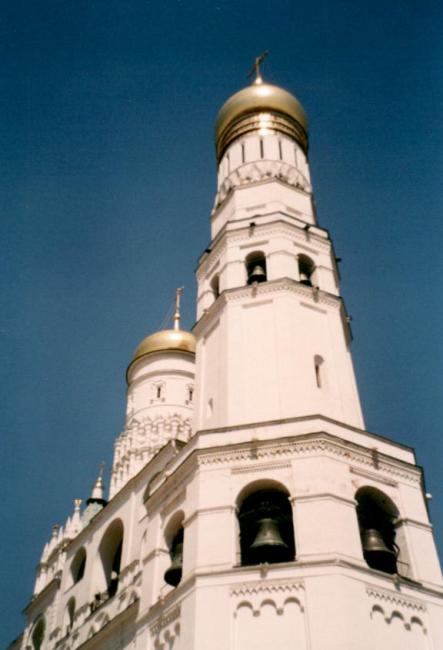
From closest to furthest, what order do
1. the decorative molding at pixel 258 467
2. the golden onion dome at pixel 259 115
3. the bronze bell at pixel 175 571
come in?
the bronze bell at pixel 175 571
the decorative molding at pixel 258 467
the golden onion dome at pixel 259 115

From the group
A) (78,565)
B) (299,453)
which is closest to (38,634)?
(78,565)

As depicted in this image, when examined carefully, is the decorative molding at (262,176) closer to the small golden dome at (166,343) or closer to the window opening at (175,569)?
the small golden dome at (166,343)

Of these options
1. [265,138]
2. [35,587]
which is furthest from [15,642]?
[265,138]

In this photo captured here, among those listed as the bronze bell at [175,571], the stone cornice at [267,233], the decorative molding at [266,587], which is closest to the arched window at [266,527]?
the decorative molding at [266,587]

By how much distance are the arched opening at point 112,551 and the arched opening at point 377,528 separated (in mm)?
9364

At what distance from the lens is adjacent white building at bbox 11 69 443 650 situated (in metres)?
14.1

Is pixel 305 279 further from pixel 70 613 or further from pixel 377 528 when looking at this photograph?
pixel 70 613

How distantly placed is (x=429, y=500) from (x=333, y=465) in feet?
10.4

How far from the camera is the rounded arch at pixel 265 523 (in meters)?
14.9

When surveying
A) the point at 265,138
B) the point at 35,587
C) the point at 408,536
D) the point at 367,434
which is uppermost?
the point at 265,138

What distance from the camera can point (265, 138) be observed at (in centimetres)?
2659

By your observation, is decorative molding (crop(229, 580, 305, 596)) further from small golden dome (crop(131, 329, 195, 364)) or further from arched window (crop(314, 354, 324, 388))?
small golden dome (crop(131, 329, 195, 364))

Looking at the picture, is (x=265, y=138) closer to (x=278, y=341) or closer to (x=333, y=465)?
(x=278, y=341)

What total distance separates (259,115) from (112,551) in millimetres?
15068
